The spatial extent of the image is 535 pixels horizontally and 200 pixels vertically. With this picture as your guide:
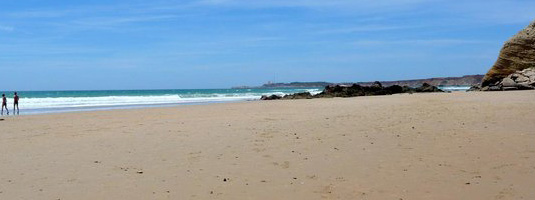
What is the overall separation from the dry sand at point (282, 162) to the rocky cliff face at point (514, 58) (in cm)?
2862

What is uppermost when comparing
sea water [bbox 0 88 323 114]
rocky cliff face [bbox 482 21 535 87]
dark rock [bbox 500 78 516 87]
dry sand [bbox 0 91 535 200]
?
rocky cliff face [bbox 482 21 535 87]

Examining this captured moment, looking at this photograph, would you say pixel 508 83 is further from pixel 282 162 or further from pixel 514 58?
pixel 282 162

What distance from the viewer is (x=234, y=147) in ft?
28.8

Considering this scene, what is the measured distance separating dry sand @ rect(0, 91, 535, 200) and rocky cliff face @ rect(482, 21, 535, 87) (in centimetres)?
2862

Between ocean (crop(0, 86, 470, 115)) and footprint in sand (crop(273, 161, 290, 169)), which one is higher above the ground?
footprint in sand (crop(273, 161, 290, 169))

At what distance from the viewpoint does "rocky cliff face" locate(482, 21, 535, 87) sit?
123ft

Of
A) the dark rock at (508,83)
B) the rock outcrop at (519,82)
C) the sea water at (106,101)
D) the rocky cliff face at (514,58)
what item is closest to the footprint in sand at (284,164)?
the sea water at (106,101)

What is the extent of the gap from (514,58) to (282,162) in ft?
118

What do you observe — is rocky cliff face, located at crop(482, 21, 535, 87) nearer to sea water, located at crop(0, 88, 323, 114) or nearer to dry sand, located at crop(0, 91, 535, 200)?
sea water, located at crop(0, 88, 323, 114)

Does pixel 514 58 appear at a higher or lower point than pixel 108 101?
higher

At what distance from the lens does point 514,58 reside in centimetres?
3812

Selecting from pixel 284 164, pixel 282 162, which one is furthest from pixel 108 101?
pixel 284 164

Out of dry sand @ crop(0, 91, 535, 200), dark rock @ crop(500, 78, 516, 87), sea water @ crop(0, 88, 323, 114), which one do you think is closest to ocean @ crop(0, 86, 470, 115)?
sea water @ crop(0, 88, 323, 114)

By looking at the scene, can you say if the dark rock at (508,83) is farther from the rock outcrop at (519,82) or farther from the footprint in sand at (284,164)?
the footprint in sand at (284,164)
